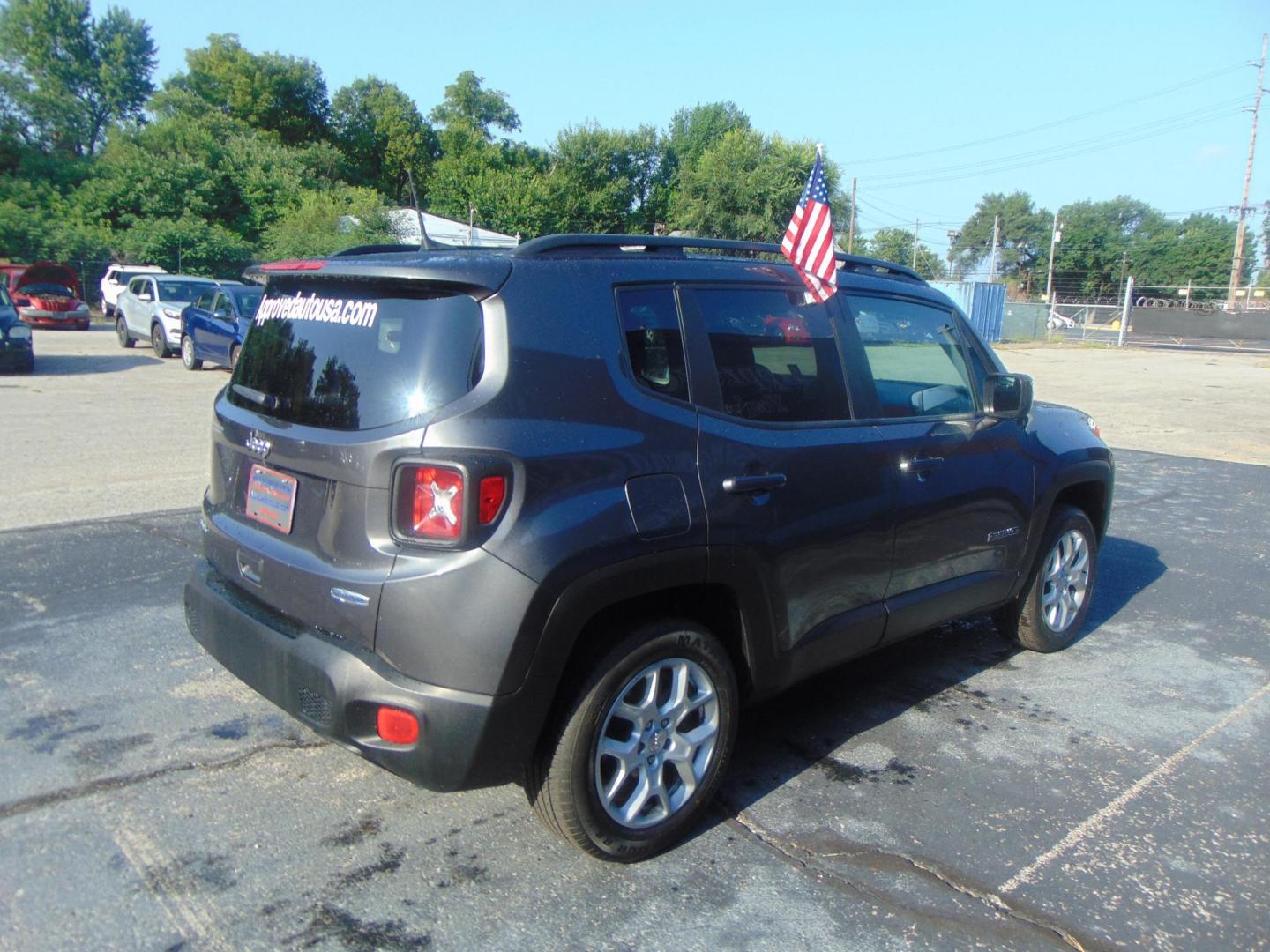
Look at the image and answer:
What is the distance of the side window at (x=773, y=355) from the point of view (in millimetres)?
3445

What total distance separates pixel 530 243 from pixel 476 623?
1.18 metres

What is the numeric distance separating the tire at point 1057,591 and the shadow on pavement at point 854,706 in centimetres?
19

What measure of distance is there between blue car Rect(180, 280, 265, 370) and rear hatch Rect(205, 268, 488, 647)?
1440 centimetres

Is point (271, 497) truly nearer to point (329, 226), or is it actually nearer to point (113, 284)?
point (113, 284)

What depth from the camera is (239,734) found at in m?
3.92

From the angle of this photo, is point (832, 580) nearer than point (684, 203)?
Yes

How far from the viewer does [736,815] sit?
351 cm

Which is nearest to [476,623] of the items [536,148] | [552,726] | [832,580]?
[552,726]

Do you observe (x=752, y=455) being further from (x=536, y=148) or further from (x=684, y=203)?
(x=536, y=148)

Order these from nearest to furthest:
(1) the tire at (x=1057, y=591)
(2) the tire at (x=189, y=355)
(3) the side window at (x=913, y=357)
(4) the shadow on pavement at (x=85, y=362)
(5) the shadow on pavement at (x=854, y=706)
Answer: (5) the shadow on pavement at (x=854, y=706) < (3) the side window at (x=913, y=357) < (1) the tire at (x=1057, y=591) < (4) the shadow on pavement at (x=85, y=362) < (2) the tire at (x=189, y=355)

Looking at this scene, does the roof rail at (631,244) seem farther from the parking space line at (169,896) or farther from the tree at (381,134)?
the tree at (381,134)

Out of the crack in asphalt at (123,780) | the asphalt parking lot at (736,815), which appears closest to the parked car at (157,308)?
the asphalt parking lot at (736,815)

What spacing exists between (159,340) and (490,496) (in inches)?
794

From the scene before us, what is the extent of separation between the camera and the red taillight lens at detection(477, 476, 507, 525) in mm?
2729
